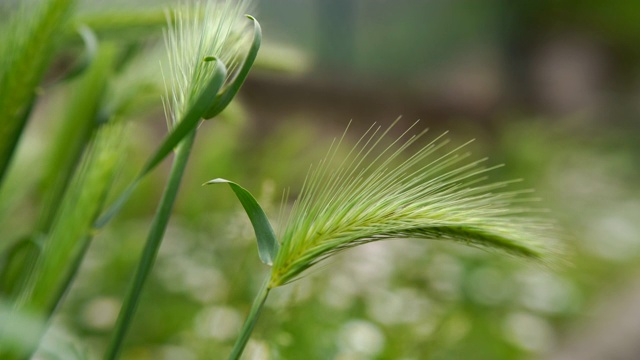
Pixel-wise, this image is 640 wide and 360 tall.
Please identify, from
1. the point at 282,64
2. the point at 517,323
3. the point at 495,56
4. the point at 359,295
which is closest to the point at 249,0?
the point at 282,64

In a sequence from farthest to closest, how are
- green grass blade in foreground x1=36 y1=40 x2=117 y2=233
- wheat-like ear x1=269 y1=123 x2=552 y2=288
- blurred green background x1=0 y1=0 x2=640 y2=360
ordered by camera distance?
blurred green background x1=0 y1=0 x2=640 y2=360
green grass blade in foreground x1=36 y1=40 x2=117 y2=233
wheat-like ear x1=269 y1=123 x2=552 y2=288

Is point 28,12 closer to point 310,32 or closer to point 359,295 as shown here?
point 359,295

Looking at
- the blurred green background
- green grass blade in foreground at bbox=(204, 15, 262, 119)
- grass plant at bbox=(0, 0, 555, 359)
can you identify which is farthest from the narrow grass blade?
green grass blade in foreground at bbox=(204, 15, 262, 119)

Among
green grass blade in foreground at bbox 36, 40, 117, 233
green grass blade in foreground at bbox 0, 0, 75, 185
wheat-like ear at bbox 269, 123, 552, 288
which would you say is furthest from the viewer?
green grass blade in foreground at bbox 36, 40, 117, 233

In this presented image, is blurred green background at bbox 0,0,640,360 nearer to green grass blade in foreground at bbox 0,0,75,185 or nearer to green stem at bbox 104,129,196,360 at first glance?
green stem at bbox 104,129,196,360

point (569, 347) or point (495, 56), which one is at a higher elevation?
point (495, 56)

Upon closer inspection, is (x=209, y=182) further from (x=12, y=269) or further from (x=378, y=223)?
(x=12, y=269)

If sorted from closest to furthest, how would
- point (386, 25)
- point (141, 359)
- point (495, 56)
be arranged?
point (141, 359) < point (386, 25) < point (495, 56)
